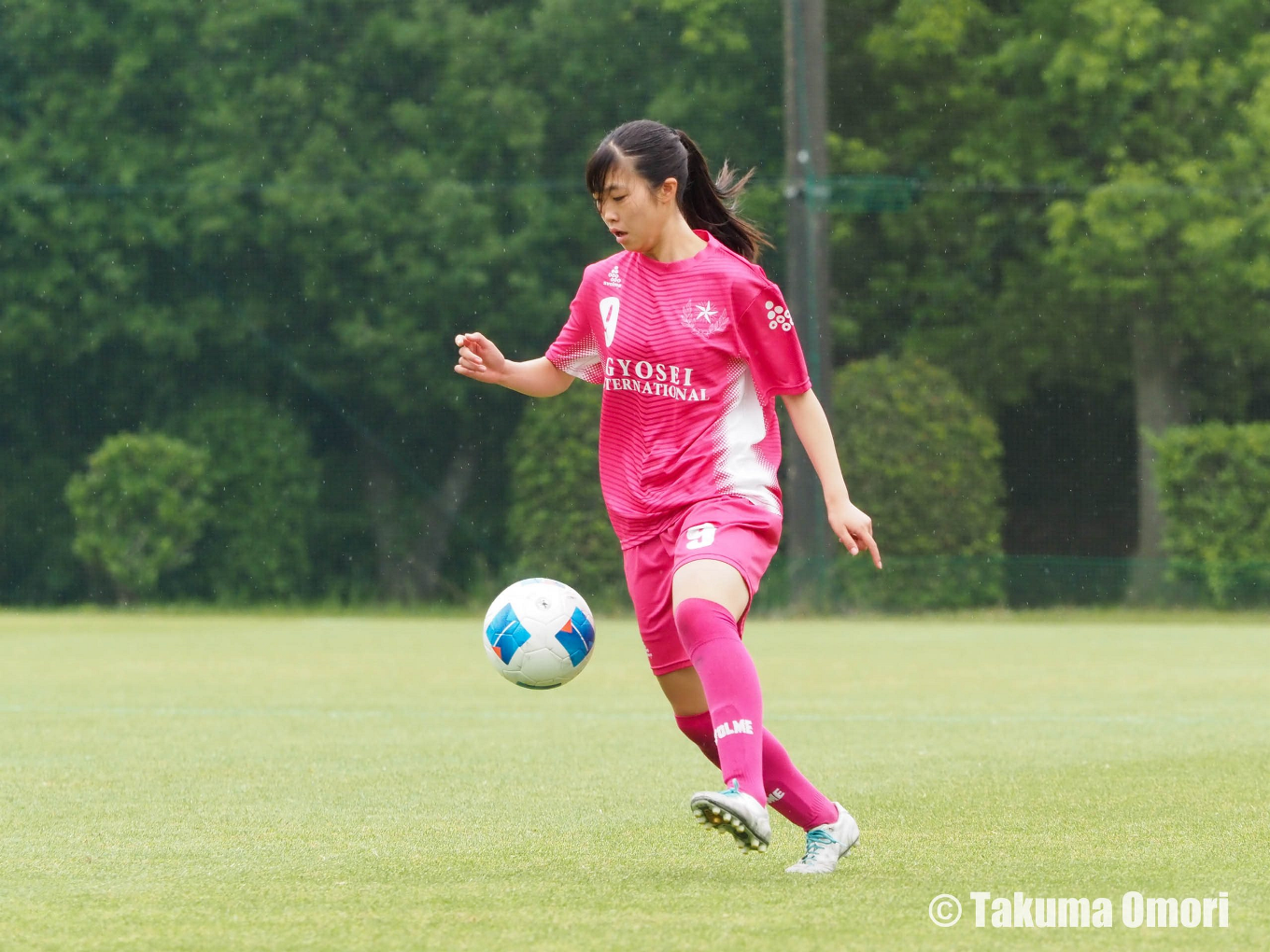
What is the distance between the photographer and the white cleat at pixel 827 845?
402cm

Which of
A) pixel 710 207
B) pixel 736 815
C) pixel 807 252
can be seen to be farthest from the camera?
pixel 807 252

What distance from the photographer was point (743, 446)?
411 cm

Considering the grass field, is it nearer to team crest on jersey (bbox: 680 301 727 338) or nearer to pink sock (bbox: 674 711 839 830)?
pink sock (bbox: 674 711 839 830)

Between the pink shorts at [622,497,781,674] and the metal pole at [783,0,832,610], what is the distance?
10.1m

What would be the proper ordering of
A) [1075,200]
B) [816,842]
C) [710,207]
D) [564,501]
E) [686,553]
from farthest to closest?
[1075,200]
[564,501]
[710,207]
[816,842]
[686,553]

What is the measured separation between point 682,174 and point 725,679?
1.16 meters

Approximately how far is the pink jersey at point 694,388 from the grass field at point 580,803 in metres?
0.82

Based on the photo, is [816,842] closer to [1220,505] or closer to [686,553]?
[686,553]

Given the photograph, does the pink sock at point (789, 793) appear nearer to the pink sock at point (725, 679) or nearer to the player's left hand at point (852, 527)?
the pink sock at point (725, 679)

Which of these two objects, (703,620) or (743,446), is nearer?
(703,620)

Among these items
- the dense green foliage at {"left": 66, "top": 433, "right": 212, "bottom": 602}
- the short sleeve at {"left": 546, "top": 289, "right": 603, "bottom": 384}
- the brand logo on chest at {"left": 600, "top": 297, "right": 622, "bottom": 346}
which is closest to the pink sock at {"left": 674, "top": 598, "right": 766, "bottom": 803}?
the brand logo on chest at {"left": 600, "top": 297, "right": 622, "bottom": 346}

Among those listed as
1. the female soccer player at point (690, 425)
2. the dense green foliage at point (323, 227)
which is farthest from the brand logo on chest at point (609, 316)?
the dense green foliage at point (323, 227)

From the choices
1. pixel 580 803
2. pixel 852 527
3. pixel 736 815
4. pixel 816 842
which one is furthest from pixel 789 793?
pixel 580 803

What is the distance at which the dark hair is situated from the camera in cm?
414
